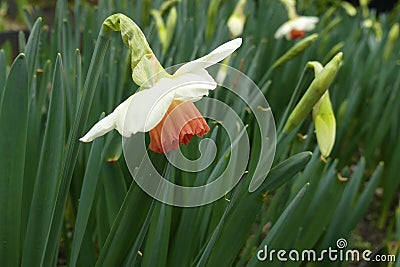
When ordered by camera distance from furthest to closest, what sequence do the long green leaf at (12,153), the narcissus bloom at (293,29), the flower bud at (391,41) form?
the flower bud at (391,41) → the narcissus bloom at (293,29) → the long green leaf at (12,153)

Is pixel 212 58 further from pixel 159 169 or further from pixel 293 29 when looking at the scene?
pixel 293 29

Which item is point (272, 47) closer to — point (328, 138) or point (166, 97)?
point (328, 138)

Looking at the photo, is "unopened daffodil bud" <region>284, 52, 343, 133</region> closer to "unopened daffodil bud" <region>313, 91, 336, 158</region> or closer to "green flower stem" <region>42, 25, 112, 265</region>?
"unopened daffodil bud" <region>313, 91, 336, 158</region>

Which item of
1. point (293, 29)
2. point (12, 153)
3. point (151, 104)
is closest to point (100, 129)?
point (151, 104)

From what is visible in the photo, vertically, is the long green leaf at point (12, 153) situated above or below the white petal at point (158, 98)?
below

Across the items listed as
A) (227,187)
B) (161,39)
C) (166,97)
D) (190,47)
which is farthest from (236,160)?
(161,39)

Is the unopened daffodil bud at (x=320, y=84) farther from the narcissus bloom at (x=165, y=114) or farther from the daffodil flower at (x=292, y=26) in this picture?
the daffodil flower at (x=292, y=26)

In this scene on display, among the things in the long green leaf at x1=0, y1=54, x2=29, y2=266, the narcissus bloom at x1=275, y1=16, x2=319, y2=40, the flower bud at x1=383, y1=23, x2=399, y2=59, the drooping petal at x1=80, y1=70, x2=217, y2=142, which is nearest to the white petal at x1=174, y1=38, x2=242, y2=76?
the drooping petal at x1=80, y1=70, x2=217, y2=142

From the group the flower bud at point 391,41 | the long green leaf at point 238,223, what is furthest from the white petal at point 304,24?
the long green leaf at point 238,223
